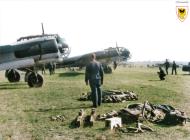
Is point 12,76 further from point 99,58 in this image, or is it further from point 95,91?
point 99,58

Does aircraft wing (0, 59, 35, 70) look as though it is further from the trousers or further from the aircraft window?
the trousers

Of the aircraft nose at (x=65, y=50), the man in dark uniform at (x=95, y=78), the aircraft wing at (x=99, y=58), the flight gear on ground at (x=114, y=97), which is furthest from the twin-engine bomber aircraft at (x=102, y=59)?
the man in dark uniform at (x=95, y=78)

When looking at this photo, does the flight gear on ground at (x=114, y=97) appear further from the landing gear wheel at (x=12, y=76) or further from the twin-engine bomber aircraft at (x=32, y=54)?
the landing gear wheel at (x=12, y=76)

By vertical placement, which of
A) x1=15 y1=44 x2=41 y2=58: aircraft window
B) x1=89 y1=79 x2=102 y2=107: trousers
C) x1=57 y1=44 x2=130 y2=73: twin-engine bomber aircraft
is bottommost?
x1=57 y1=44 x2=130 y2=73: twin-engine bomber aircraft

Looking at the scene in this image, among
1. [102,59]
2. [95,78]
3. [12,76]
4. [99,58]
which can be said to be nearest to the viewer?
[95,78]

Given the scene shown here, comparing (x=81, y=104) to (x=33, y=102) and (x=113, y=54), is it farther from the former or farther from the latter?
(x=113, y=54)

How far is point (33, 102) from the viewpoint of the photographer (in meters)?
16.6

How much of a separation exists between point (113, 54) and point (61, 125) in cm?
3479

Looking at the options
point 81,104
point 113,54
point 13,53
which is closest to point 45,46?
point 13,53

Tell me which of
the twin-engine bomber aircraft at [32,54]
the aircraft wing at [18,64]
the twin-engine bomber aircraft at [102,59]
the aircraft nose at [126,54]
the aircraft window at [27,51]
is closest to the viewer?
the aircraft wing at [18,64]

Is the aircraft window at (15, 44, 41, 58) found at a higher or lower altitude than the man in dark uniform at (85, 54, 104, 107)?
higher

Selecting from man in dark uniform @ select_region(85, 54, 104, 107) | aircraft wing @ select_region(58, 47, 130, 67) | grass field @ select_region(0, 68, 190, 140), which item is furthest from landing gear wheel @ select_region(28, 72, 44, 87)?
aircraft wing @ select_region(58, 47, 130, 67)

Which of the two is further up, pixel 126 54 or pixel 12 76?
pixel 12 76

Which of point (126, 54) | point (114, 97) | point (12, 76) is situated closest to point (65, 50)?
point (12, 76)
